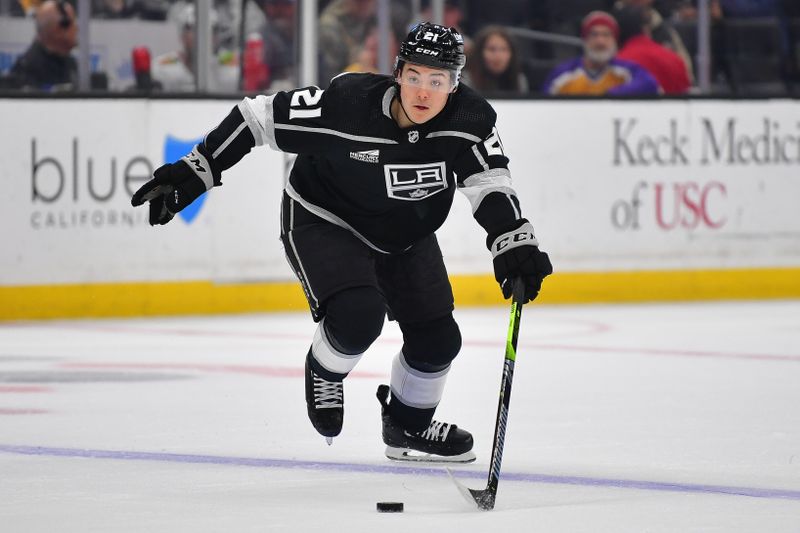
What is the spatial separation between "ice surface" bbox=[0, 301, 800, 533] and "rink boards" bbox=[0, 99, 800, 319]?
47 centimetres

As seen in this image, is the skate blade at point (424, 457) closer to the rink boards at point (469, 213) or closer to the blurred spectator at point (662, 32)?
the rink boards at point (469, 213)

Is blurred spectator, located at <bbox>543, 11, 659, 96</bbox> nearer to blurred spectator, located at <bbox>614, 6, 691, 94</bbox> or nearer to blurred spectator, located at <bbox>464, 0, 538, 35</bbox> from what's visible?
blurred spectator, located at <bbox>614, 6, 691, 94</bbox>

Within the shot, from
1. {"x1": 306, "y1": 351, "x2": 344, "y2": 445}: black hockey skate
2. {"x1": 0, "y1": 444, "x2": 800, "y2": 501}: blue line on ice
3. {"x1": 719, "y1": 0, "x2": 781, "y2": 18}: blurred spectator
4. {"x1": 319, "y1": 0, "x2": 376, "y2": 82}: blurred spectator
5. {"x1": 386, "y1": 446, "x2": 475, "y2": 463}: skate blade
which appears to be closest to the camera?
{"x1": 0, "y1": 444, "x2": 800, "y2": 501}: blue line on ice

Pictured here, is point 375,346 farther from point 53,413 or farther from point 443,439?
point 443,439

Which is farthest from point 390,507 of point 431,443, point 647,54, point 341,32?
point 647,54

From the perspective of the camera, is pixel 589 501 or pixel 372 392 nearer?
pixel 589 501

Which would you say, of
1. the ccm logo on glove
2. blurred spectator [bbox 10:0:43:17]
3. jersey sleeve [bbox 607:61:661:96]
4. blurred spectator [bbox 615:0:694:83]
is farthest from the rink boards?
the ccm logo on glove

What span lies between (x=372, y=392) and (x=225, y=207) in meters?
2.98

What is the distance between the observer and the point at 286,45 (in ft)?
28.5

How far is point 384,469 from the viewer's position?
4117 millimetres

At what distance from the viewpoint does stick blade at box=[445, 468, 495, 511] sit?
11.4ft

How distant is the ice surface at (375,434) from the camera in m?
3.45

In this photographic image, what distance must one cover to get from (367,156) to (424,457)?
0.81 metres

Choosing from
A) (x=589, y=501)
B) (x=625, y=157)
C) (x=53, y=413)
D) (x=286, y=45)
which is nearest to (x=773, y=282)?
(x=625, y=157)
